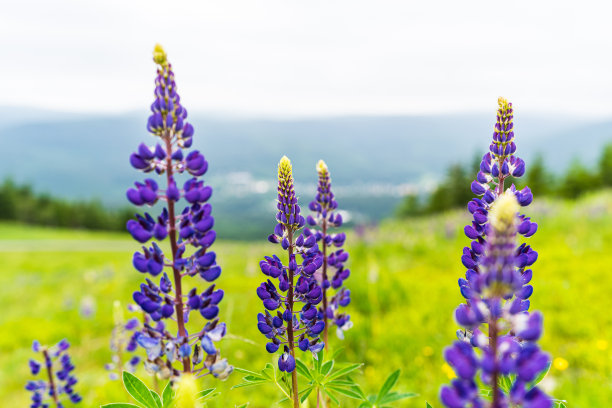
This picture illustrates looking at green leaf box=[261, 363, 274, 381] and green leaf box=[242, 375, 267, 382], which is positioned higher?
green leaf box=[261, 363, 274, 381]

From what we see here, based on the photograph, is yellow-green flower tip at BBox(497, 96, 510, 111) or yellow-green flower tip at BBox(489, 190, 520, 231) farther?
yellow-green flower tip at BBox(497, 96, 510, 111)

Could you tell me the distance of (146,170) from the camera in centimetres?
172

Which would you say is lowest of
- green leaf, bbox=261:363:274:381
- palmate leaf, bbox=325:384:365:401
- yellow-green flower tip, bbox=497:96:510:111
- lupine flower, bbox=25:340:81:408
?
lupine flower, bbox=25:340:81:408

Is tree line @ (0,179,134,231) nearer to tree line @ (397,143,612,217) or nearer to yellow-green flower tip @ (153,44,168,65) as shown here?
tree line @ (397,143,612,217)

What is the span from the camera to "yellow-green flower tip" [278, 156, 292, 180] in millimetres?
1915

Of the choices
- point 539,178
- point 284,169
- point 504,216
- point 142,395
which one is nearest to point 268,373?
point 142,395

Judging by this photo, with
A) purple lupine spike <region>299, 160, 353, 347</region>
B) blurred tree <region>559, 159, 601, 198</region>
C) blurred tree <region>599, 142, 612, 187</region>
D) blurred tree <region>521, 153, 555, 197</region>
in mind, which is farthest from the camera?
blurred tree <region>521, 153, 555, 197</region>

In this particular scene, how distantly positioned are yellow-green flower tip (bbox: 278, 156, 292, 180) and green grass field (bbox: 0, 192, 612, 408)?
1031 mm

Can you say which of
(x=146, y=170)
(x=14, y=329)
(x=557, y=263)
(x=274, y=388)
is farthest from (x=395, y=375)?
(x=14, y=329)

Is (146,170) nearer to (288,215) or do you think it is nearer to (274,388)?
(288,215)

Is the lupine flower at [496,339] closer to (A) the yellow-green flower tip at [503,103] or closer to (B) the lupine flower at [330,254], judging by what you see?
(A) the yellow-green flower tip at [503,103]

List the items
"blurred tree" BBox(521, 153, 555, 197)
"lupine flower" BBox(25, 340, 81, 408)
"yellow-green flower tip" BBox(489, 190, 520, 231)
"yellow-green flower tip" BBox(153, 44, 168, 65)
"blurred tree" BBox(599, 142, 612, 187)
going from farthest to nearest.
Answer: "blurred tree" BBox(521, 153, 555, 197) → "blurred tree" BBox(599, 142, 612, 187) → "lupine flower" BBox(25, 340, 81, 408) → "yellow-green flower tip" BBox(153, 44, 168, 65) → "yellow-green flower tip" BBox(489, 190, 520, 231)

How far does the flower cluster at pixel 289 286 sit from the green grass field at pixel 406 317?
45 centimetres

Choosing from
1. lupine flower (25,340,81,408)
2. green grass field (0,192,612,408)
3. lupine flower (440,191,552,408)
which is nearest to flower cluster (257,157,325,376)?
green grass field (0,192,612,408)
